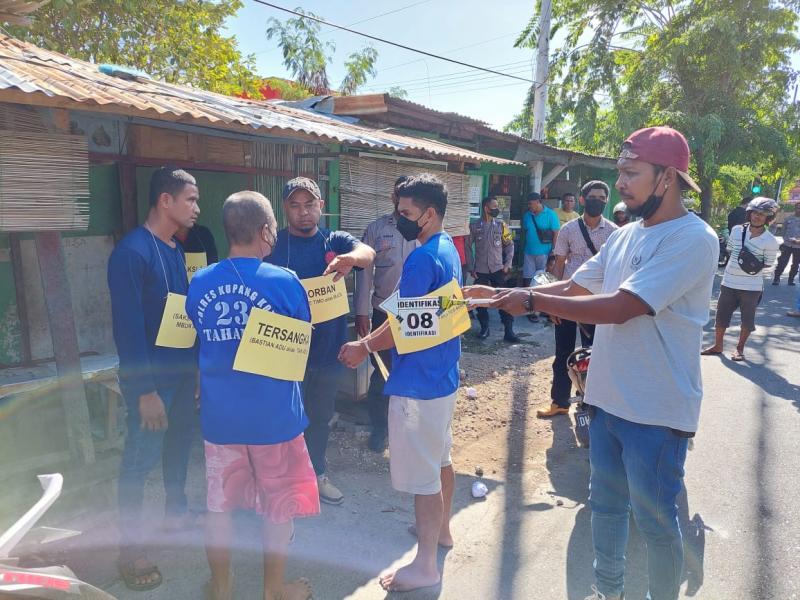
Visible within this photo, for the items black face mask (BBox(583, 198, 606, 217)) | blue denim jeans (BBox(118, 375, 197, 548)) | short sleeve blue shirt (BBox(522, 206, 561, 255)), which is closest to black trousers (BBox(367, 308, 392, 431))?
blue denim jeans (BBox(118, 375, 197, 548))

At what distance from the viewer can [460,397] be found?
18.5ft

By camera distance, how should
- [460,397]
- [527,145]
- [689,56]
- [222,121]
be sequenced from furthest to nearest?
[689,56] < [527,145] < [460,397] < [222,121]

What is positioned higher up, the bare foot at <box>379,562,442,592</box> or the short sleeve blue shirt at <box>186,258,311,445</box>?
the short sleeve blue shirt at <box>186,258,311,445</box>

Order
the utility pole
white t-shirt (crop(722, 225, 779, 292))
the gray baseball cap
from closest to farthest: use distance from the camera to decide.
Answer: the gray baseball cap, white t-shirt (crop(722, 225, 779, 292)), the utility pole

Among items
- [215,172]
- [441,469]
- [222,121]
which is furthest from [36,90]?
[441,469]

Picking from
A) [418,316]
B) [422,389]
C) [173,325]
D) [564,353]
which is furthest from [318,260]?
[564,353]

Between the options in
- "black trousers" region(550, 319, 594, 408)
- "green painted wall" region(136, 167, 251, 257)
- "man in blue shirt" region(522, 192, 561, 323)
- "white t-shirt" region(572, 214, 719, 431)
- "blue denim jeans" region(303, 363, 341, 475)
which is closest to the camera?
"white t-shirt" region(572, 214, 719, 431)

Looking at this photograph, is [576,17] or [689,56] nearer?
[689,56]

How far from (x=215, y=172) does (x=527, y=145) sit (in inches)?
267

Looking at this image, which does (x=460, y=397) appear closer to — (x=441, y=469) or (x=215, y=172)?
(x=441, y=469)

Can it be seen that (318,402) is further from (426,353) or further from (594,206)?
(594,206)

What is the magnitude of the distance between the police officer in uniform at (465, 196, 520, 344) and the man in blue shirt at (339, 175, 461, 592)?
17.2ft

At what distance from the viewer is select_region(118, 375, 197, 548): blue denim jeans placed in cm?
279

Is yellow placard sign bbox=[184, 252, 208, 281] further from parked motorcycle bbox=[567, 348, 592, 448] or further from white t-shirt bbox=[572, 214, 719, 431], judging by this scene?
parked motorcycle bbox=[567, 348, 592, 448]
